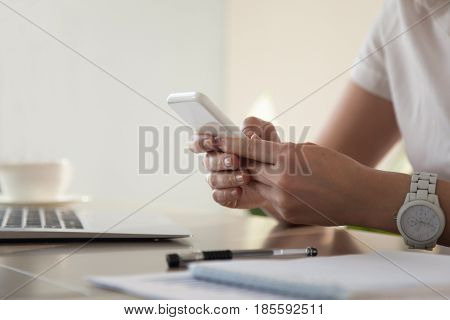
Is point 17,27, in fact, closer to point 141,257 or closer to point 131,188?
point 131,188

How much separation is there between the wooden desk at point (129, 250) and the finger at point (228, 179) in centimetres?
6

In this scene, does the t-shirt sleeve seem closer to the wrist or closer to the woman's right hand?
the woman's right hand

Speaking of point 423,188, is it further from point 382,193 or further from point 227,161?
point 227,161

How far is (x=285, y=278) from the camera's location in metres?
0.42

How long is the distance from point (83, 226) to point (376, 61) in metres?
0.62

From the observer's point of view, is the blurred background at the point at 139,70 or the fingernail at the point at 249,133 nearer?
the fingernail at the point at 249,133

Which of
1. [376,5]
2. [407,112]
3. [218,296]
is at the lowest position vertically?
[218,296]

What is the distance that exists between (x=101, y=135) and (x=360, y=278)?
2.34 m

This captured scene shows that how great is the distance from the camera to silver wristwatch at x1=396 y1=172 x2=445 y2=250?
702 millimetres

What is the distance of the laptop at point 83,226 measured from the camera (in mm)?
670

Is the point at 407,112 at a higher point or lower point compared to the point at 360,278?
higher

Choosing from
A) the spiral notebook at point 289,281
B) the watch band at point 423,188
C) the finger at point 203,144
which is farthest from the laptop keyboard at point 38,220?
the watch band at point 423,188

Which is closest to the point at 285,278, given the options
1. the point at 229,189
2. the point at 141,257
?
the point at 141,257

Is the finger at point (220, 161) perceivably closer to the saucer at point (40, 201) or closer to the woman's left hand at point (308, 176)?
the woman's left hand at point (308, 176)
